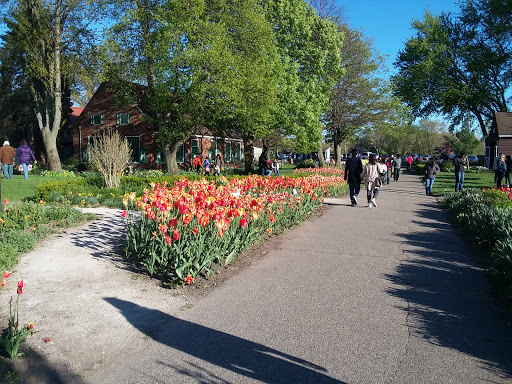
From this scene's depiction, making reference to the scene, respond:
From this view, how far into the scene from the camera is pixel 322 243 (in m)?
7.61

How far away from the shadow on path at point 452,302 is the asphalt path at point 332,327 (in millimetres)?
14

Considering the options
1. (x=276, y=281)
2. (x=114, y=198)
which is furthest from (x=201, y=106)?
(x=276, y=281)

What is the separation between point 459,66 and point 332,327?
51.5 metres

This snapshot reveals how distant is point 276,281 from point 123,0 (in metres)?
22.5

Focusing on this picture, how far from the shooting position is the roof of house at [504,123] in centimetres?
3972

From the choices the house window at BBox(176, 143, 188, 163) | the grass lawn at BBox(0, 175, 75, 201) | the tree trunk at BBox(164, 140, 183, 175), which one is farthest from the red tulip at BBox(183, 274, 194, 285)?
the house window at BBox(176, 143, 188, 163)

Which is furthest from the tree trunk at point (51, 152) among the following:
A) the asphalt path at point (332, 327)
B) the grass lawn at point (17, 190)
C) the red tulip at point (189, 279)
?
the red tulip at point (189, 279)

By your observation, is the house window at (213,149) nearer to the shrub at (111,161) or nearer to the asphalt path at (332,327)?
the shrub at (111,161)

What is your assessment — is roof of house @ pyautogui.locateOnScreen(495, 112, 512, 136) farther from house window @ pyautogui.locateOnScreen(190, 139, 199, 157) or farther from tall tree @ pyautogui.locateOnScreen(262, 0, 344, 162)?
house window @ pyautogui.locateOnScreen(190, 139, 199, 157)

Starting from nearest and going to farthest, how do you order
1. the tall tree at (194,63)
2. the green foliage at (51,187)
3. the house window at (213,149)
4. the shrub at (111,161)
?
the green foliage at (51,187) → the shrub at (111,161) → the tall tree at (194,63) → the house window at (213,149)

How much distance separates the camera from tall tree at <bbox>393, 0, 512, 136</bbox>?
4388cm

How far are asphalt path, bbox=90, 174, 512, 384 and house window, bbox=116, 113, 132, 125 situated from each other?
2824 cm

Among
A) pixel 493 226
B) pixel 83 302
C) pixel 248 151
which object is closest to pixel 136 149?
pixel 248 151

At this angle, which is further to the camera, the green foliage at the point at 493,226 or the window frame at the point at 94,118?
the window frame at the point at 94,118
